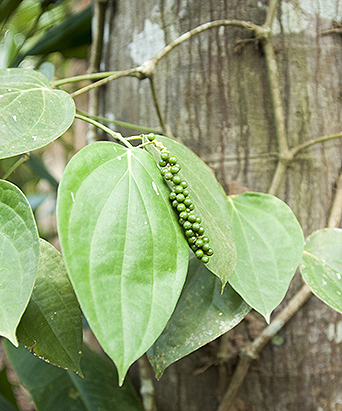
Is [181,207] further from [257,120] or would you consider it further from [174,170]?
[257,120]

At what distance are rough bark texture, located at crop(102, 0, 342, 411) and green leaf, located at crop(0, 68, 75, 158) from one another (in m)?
0.31

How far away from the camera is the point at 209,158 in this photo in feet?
2.18

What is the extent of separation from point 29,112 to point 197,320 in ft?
1.13

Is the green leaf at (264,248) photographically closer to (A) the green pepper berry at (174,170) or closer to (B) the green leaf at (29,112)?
(A) the green pepper berry at (174,170)

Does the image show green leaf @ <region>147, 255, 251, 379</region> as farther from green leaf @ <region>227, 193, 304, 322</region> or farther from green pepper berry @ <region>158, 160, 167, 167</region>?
green pepper berry @ <region>158, 160, 167, 167</region>

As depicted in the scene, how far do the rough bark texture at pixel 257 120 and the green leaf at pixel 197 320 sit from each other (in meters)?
0.19

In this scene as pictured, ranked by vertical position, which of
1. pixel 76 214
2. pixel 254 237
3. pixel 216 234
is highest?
pixel 76 214

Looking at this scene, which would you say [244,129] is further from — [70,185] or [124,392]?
[124,392]

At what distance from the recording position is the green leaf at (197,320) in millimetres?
455

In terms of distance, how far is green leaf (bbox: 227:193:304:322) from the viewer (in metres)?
0.41

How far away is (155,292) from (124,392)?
434 mm

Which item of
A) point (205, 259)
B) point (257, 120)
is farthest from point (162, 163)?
point (257, 120)

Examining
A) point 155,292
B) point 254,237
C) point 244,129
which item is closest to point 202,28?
point 244,129

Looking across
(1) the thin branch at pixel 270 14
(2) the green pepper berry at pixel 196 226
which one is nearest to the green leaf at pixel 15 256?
(2) the green pepper berry at pixel 196 226
